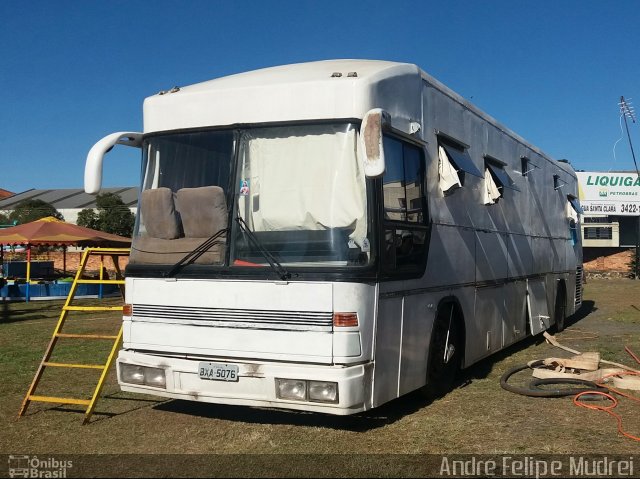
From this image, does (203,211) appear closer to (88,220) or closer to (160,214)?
(160,214)

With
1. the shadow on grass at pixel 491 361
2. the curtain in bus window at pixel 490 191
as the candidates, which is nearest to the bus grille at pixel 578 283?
the shadow on grass at pixel 491 361

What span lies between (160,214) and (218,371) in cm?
157

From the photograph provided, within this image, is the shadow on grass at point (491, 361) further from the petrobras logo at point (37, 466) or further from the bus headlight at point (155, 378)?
the petrobras logo at point (37, 466)

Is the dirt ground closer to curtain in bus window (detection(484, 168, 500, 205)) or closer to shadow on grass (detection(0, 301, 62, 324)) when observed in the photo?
curtain in bus window (detection(484, 168, 500, 205))

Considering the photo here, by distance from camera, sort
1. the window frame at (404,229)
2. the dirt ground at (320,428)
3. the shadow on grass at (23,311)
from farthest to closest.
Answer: the shadow on grass at (23,311) → the window frame at (404,229) → the dirt ground at (320,428)

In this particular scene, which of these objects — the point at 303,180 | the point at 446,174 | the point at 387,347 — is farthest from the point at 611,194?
the point at 303,180

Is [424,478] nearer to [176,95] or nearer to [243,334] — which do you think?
[243,334]

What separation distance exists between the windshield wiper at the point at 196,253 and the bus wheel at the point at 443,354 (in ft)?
8.16

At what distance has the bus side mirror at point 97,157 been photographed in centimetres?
636

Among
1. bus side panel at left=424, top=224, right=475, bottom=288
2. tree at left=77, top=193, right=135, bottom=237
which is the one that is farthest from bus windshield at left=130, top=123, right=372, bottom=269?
tree at left=77, top=193, right=135, bottom=237

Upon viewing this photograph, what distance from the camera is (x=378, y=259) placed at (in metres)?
5.66

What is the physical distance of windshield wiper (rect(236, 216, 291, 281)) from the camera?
557cm

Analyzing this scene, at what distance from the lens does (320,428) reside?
6.20m

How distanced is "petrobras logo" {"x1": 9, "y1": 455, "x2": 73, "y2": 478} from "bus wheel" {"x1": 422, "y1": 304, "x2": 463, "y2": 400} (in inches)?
139
